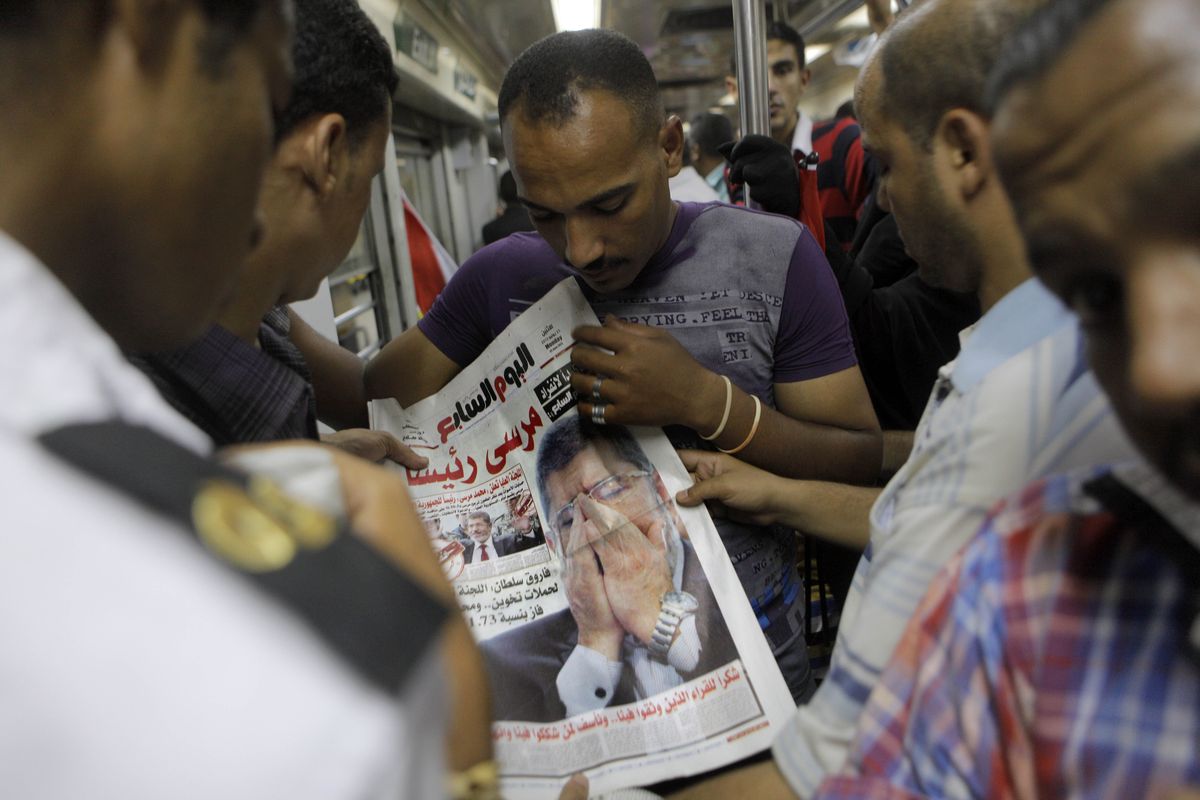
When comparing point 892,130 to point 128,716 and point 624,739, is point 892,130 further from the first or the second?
point 128,716

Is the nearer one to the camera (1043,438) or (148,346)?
(148,346)

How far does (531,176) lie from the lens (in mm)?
1217

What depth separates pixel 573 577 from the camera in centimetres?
105

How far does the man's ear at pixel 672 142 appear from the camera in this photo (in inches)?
53.9

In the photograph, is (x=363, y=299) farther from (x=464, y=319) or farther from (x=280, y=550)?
(x=280, y=550)

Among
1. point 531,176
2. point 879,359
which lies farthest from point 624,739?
point 879,359

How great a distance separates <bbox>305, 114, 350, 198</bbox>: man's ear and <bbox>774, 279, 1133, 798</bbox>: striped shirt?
0.68 metres

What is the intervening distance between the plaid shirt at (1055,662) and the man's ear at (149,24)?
24.7 inches

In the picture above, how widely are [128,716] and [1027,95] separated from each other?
577 mm

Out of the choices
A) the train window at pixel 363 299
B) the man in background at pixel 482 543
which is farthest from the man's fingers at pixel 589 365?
the train window at pixel 363 299

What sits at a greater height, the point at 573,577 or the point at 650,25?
the point at 650,25

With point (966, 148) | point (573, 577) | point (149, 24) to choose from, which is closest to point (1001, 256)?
point (966, 148)

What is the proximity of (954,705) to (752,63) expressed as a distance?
1.52 meters

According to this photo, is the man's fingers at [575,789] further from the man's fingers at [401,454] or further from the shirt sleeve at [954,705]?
the man's fingers at [401,454]
